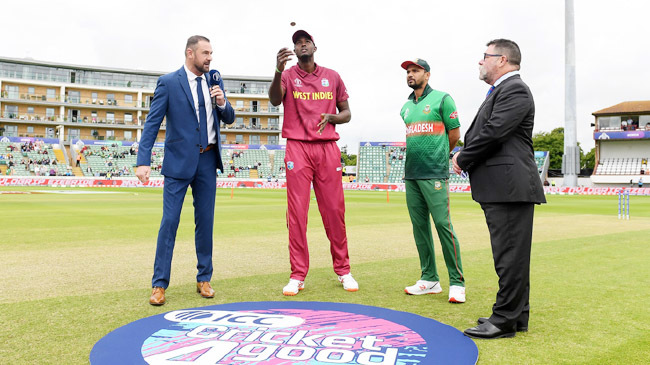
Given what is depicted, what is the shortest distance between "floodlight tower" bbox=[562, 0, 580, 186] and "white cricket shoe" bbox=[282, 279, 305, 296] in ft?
144

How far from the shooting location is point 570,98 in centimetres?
4250

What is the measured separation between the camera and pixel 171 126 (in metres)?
4.40

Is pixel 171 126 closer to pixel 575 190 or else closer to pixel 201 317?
pixel 201 317

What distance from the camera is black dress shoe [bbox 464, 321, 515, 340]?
3.14m

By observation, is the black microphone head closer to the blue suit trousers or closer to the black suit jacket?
the blue suit trousers

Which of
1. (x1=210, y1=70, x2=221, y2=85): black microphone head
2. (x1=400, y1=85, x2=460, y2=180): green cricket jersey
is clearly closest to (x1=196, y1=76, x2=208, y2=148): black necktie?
(x1=210, y1=70, x2=221, y2=85): black microphone head

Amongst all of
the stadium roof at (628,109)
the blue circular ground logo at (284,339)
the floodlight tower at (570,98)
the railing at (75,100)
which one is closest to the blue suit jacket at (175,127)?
the blue circular ground logo at (284,339)

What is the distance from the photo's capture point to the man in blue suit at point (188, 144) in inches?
170

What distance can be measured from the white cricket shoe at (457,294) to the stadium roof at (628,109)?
6596cm

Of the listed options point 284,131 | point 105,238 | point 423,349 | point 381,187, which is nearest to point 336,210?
point 284,131

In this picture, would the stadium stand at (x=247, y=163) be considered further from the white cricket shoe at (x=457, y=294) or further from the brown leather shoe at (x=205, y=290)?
the white cricket shoe at (x=457, y=294)

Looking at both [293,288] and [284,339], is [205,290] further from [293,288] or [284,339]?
[284,339]

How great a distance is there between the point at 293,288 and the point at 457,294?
1457 mm

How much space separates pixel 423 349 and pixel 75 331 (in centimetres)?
225
